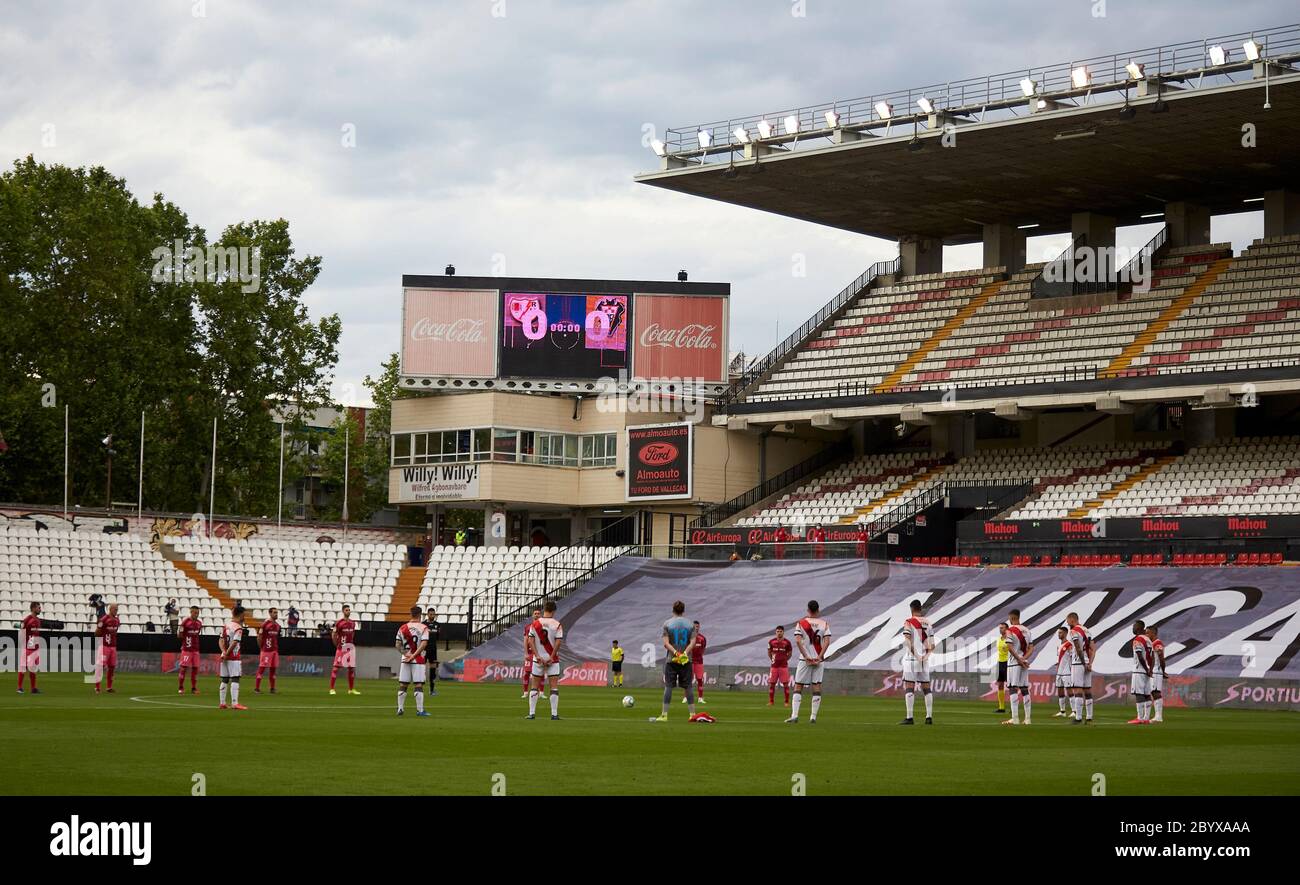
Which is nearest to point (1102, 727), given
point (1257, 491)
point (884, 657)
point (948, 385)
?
point (884, 657)

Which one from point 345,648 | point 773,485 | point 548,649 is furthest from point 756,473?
point 548,649

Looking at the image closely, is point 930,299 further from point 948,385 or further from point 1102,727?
point 1102,727

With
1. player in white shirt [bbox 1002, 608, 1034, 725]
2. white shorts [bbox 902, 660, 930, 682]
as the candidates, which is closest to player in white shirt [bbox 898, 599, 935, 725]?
white shorts [bbox 902, 660, 930, 682]

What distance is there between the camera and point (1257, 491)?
168ft

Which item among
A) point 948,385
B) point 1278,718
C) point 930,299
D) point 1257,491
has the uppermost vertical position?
point 930,299

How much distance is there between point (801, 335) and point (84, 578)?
32.2 metres

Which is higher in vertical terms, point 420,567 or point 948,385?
point 948,385

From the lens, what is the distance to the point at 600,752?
19312 millimetres

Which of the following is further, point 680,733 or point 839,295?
point 839,295

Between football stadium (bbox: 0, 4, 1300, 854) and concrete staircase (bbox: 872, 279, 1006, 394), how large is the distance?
0.56ft

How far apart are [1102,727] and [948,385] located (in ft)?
112

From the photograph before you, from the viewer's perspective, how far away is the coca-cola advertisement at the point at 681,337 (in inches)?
2653

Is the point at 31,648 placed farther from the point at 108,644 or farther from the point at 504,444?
the point at 504,444
